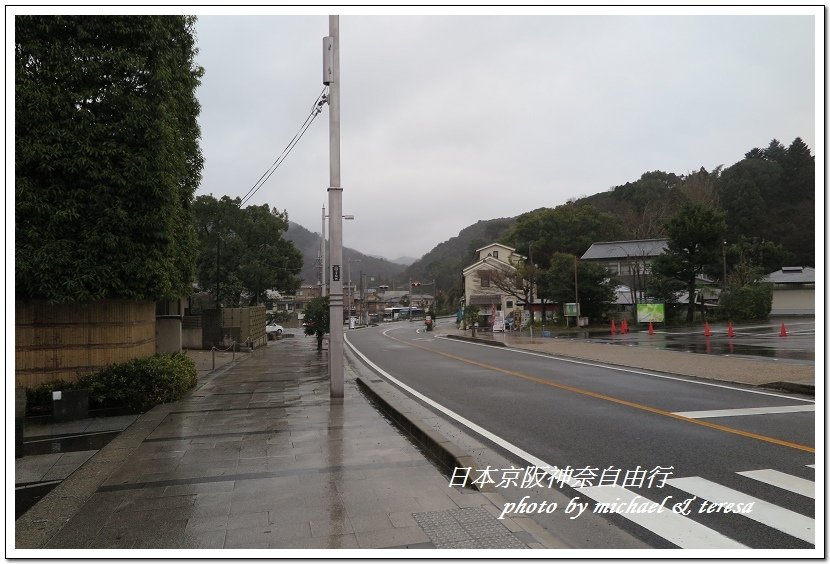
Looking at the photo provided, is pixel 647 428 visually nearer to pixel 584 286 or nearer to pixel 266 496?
pixel 266 496

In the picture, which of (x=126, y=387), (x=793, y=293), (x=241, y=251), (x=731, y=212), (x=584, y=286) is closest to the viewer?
(x=126, y=387)

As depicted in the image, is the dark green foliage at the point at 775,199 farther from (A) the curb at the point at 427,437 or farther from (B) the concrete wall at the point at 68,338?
(B) the concrete wall at the point at 68,338

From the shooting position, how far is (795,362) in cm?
1451

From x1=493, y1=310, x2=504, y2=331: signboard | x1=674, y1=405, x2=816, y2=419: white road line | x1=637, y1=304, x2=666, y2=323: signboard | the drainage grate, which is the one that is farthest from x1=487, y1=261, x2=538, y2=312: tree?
the drainage grate

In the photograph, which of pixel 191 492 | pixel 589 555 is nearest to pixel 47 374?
pixel 191 492

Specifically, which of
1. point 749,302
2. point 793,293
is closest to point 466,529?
point 749,302

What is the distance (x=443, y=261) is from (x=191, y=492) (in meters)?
111

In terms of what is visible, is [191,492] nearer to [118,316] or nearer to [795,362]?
[118,316]

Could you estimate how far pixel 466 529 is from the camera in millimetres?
4246

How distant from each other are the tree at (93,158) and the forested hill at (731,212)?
141 feet

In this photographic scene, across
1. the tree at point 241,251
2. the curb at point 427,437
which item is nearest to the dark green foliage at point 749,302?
the tree at point 241,251

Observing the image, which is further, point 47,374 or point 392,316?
point 392,316

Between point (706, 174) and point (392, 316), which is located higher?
point (706, 174)

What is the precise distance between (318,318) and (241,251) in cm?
1350
